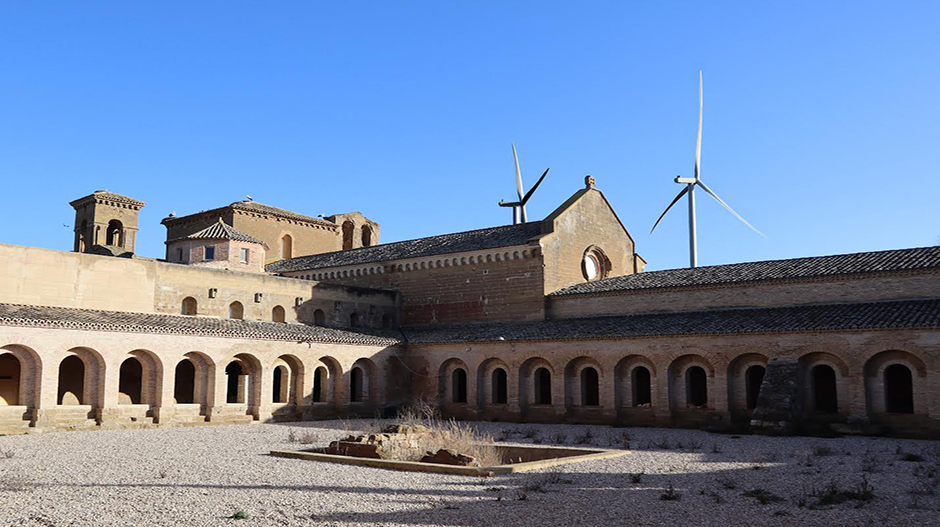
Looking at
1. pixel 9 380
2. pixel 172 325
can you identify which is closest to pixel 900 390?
pixel 172 325

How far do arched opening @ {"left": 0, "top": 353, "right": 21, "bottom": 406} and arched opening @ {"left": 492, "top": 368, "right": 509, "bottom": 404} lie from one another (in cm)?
1837

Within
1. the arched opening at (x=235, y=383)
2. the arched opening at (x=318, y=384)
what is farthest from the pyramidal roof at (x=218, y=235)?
the arched opening at (x=318, y=384)

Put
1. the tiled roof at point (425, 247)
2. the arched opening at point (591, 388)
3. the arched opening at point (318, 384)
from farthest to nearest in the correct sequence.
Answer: the tiled roof at point (425, 247), the arched opening at point (318, 384), the arched opening at point (591, 388)

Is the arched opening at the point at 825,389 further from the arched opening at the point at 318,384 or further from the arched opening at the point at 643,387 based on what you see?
the arched opening at the point at 318,384

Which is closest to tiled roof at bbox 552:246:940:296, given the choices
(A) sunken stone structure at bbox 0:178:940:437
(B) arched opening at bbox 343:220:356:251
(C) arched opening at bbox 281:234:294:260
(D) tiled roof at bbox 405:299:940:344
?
(A) sunken stone structure at bbox 0:178:940:437

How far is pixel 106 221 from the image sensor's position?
50906 millimetres

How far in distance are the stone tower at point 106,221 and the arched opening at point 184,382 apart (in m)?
18.7

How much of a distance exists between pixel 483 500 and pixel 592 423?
19536 mm

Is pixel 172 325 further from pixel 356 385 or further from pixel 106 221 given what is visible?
pixel 106 221

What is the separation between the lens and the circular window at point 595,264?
Result: 128 ft

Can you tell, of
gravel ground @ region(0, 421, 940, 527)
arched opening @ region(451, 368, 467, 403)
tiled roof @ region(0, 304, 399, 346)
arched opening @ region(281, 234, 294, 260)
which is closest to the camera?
gravel ground @ region(0, 421, 940, 527)

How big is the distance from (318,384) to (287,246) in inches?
632

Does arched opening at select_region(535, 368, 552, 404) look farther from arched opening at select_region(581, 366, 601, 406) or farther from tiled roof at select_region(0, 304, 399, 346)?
tiled roof at select_region(0, 304, 399, 346)

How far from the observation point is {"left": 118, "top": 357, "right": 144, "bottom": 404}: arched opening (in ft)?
106
